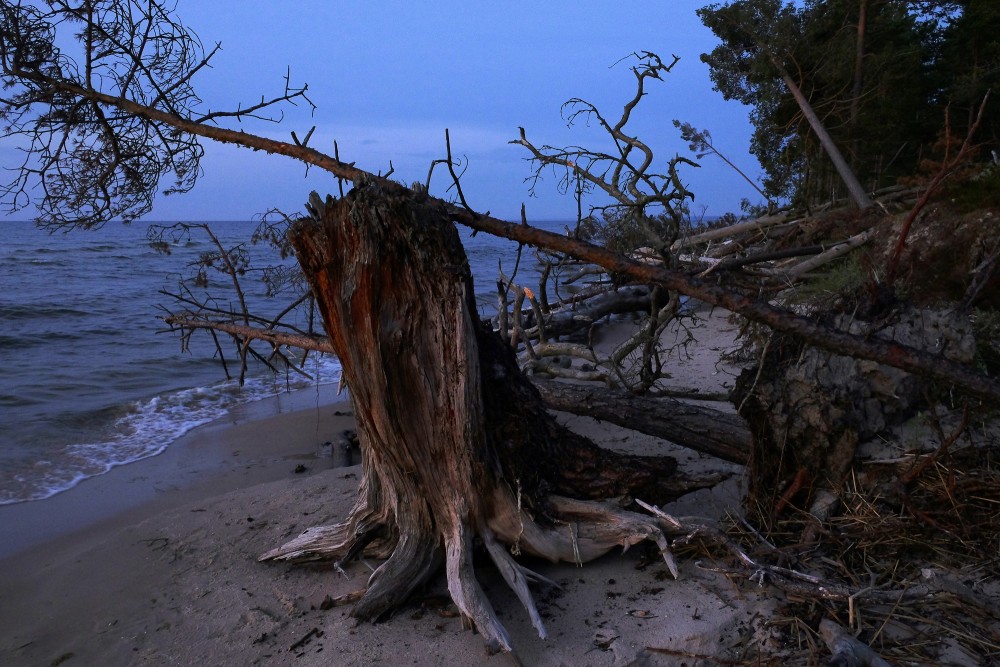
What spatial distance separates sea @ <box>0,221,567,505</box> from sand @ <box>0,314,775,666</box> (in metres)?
1.18

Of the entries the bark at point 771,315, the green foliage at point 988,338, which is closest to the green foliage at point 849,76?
the green foliage at point 988,338

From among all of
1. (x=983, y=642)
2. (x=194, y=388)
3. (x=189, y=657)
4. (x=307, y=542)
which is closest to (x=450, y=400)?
(x=307, y=542)

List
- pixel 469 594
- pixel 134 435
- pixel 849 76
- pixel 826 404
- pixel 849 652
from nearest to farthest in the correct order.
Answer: pixel 849 652
pixel 469 594
pixel 826 404
pixel 134 435
pixel 849 76

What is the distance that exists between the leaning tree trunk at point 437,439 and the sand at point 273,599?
0.45 feet

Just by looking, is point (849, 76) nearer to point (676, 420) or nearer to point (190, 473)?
point (676, 420)

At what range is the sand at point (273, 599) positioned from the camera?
2.78 m

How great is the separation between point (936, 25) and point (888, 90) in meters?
5.72

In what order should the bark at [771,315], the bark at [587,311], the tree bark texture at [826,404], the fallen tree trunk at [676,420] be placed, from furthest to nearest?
the bark at [587,311], the fallen tree trunk at [676,420], the tree bark texture at [826,404], the bark at [771,315]

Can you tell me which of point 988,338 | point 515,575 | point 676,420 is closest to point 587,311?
point 676,420

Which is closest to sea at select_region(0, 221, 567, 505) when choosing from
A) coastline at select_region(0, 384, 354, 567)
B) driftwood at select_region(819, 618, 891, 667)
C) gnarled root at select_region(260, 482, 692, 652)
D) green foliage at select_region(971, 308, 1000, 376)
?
coastline at select_region(0, 384, 354, 567)

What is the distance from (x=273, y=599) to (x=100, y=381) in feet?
23.8

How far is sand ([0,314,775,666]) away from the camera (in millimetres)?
2781

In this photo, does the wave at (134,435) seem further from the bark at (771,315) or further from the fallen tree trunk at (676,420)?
the bark at (771,315)

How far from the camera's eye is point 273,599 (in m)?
3.30
